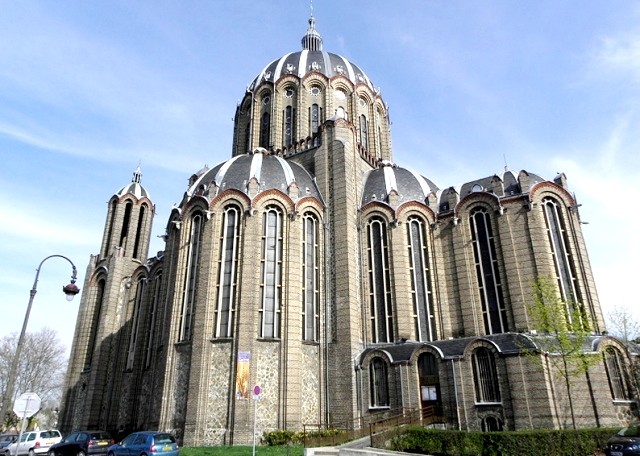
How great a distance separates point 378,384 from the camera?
2669 centimetres

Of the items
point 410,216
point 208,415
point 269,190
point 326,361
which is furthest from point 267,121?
point 208,415

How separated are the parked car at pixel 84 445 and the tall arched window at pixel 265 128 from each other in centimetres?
2634

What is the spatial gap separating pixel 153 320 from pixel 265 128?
19575 millimetres

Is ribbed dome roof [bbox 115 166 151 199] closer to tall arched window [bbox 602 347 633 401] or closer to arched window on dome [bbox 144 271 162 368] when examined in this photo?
arched window on dome [bbox 144 271 162 368]

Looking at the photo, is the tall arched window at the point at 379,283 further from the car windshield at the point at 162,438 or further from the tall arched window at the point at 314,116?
the car windshield at the point at 162,438

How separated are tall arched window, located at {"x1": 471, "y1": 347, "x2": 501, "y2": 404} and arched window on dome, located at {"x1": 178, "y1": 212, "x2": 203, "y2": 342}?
1613 cm

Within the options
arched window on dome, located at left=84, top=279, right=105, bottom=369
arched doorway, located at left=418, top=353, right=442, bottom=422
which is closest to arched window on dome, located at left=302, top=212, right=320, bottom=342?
arched doorway, located at left=418, top=353, right=442, bottom=422

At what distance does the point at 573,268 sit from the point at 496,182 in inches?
280

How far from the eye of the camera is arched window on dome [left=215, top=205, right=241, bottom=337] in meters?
27.3

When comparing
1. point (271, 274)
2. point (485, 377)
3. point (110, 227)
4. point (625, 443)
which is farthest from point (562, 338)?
point (110, 227)

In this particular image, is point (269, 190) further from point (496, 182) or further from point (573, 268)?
point (573, 268)

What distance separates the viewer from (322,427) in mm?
26297

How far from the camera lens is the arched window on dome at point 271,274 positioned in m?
27.5

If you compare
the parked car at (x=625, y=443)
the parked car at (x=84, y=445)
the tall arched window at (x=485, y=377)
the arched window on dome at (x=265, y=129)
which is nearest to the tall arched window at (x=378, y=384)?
the tall arched window at (x=485, y=377)
